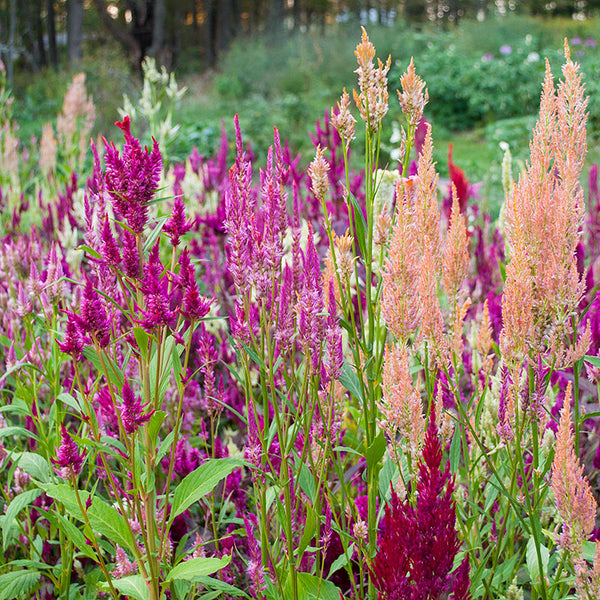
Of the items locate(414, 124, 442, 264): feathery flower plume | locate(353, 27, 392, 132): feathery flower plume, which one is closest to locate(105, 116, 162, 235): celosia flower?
locate(353, 27, 392, 132): feathery flower plume

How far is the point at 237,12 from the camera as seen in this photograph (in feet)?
114

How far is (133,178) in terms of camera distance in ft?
3.51

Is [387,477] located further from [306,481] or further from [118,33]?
[118,33]

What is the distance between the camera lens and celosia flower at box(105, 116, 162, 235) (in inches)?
41.5

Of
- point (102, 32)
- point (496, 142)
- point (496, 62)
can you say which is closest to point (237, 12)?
point (102, 32)

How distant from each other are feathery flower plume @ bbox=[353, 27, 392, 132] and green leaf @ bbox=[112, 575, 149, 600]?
973mm

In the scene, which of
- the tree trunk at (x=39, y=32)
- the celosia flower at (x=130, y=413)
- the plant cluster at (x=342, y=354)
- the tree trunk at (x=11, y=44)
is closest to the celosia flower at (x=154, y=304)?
the plant cluster at (x=342, y=354)

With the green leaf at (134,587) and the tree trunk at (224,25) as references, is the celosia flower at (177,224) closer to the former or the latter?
the green leaf at (134,587)

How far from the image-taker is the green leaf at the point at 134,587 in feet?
3.83

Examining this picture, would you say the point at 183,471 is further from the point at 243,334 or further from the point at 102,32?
the point at 102,32

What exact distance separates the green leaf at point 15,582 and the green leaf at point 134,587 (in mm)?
492

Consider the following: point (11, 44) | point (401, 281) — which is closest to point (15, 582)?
point (401, 281)

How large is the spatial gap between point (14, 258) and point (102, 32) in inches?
1202

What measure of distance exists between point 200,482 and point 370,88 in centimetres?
83
